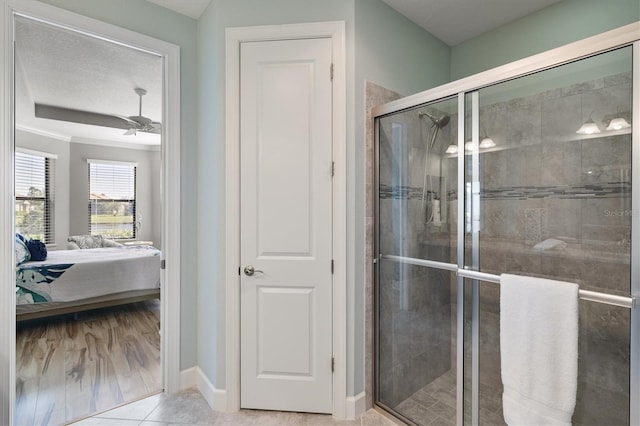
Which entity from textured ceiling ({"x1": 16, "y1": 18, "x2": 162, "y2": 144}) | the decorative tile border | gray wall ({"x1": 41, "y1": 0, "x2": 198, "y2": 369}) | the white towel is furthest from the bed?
the white towel

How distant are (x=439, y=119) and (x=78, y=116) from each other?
18.1 feet

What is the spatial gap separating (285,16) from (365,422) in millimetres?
2501

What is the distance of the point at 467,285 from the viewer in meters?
1.66

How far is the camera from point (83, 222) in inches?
240

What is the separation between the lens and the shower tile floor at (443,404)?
1586mm

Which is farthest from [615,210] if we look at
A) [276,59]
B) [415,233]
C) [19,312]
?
[19,312]

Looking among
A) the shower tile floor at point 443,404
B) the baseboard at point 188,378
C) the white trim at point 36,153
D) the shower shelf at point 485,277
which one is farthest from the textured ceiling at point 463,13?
the white trim at point 36,153

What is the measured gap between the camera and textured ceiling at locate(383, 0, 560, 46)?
2.20 m

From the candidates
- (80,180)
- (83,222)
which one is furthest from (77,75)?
(83,222)

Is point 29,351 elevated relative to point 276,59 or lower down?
lower down

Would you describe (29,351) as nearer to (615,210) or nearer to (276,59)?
(276,59)

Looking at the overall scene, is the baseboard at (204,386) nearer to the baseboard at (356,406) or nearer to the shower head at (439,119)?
the baseboard at (356,406)

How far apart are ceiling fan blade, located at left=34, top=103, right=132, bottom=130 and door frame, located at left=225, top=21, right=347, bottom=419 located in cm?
331

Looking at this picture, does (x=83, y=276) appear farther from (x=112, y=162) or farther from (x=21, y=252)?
(x=112, y=162)
